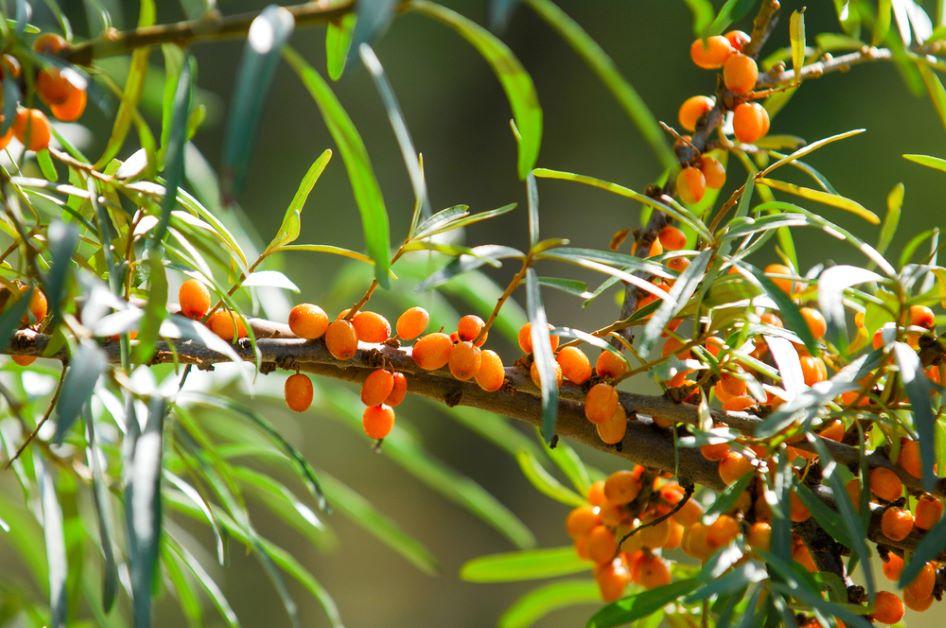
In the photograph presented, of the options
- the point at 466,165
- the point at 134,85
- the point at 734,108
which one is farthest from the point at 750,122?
the point at 466,165

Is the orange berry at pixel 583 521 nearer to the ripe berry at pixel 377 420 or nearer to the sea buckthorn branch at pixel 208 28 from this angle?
the ripe berry at pixel 377 420

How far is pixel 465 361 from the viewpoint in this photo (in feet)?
1.00

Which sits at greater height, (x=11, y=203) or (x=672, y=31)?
(x=11, y=203)

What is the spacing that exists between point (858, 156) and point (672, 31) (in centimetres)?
52

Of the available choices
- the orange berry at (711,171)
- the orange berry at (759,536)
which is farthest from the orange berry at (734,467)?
the orange berry at (711,171)

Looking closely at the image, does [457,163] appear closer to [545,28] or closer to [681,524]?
[545,28]

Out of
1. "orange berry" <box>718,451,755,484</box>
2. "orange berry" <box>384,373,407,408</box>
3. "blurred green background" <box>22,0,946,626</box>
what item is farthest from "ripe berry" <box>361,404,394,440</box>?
"blurred green background" <box>22,0,946,626</box>

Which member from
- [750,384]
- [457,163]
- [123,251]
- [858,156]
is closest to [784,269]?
[750,384]

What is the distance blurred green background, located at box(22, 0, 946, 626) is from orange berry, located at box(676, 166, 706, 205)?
1.26 meters

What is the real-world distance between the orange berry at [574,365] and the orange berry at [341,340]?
2.9 inches

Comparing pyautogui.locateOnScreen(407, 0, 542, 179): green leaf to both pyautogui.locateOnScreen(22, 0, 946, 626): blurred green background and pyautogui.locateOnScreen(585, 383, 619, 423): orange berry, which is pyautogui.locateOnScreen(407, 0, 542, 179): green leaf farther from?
pyautogui.locateOnScreen(22, 0, 946, 626): blurred green background

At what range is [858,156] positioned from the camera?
1646 mm

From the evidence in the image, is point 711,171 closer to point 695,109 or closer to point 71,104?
point 695,109

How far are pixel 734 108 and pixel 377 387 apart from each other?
0.18m
